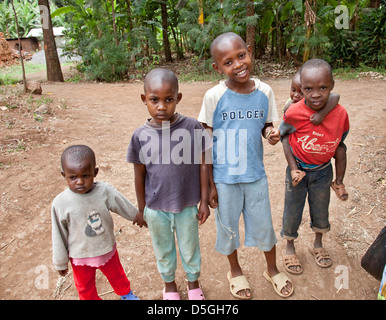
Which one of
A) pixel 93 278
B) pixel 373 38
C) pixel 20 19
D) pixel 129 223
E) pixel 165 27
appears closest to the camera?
pixel 93 278

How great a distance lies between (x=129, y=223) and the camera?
2.91 metres

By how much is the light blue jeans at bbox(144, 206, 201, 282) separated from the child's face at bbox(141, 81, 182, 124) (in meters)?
0.56

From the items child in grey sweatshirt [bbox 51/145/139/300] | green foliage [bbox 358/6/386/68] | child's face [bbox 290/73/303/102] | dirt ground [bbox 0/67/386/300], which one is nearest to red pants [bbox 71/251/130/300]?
child in grey sweatshirt [bbox 51/145/139/300]

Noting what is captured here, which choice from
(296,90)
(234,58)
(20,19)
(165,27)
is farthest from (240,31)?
(20,19)

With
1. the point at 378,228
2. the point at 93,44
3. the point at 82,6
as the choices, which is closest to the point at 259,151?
the point at 378,228

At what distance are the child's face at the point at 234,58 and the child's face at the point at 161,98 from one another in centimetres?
32

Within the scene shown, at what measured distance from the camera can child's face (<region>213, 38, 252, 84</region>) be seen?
169cm

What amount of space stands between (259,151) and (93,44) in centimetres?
878

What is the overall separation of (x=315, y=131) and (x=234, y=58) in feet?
2.28

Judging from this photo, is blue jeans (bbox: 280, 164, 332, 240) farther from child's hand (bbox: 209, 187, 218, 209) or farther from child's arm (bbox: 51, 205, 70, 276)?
child's arm (bbox: 51, 205, 70, 276)

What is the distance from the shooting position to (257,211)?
1902mm

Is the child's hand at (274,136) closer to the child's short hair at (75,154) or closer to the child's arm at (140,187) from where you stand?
the child's arm at (140,187)

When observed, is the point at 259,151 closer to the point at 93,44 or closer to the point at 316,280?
the point at 316,280

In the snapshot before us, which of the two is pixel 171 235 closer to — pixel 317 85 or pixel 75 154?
pixel 75 154
